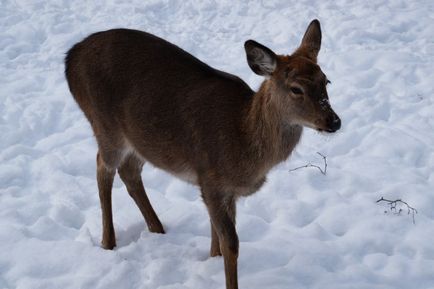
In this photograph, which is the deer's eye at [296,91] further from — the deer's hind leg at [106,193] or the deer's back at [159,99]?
the deer's hind leg at [106,193]

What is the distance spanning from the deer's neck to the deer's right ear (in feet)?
0.41

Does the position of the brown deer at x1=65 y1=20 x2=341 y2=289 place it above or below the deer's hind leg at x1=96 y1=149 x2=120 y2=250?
above

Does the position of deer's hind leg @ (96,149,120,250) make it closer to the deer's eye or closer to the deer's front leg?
the deer's front leg

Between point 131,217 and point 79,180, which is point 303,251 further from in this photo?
point 79,180

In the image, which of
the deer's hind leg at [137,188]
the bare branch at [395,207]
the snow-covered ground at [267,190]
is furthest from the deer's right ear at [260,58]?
the bare branch at [395,207]

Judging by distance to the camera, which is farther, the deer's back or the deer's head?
the deer's back

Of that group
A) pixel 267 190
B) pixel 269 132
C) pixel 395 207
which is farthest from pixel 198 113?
pixel 395 207

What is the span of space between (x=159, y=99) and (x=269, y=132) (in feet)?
3.31

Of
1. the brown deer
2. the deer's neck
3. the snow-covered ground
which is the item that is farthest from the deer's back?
the snow-covered ground

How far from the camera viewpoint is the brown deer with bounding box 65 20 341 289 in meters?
3.94

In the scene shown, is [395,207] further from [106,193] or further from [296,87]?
[106,193]

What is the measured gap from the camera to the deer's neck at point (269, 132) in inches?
159

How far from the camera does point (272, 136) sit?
13.3 ft

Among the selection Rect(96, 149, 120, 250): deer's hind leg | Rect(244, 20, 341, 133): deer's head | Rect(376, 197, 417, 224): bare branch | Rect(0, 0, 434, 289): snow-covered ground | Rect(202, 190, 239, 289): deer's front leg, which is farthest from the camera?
Rect(376, 197, 417, 224): bare branch
